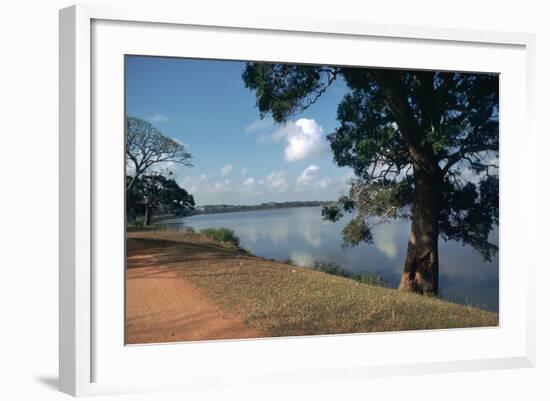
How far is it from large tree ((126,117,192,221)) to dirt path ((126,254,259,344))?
0.56 metres

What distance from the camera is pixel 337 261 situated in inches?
283

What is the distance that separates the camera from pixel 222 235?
6.72 meters

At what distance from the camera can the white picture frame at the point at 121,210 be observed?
18.4 ft

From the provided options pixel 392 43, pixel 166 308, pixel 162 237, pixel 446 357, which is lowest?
pixel 446 357

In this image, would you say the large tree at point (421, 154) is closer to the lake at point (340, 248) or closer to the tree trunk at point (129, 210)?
the lake at point (340, 248)

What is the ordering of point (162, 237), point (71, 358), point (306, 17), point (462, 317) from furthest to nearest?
point (462, 317)
point (162, 237)
point (306, 17)
point (71, 358)

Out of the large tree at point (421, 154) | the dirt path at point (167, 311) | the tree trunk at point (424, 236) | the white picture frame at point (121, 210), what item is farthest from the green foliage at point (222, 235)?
the tree trunk at point (424, 236)

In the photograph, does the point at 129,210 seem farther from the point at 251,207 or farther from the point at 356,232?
the point at 356,232

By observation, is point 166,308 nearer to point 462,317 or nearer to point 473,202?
point 462,317

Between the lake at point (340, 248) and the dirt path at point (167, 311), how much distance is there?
1.86 ft

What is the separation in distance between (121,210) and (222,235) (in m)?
1.28

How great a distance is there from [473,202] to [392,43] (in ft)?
7.68

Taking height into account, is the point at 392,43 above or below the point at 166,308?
above

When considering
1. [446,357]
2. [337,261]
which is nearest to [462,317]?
[446,357]
